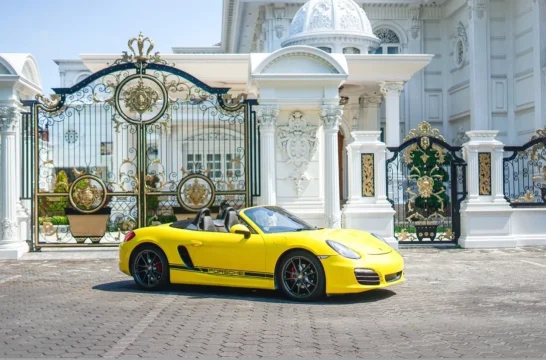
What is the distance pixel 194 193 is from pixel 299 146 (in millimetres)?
2454

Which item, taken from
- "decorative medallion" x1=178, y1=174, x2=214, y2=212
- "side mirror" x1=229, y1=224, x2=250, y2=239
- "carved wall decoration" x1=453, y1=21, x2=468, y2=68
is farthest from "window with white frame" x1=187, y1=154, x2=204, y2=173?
"carved wall decoration" x1=453, y1=21, x2=468, y2=68

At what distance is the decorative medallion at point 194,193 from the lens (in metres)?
16.5

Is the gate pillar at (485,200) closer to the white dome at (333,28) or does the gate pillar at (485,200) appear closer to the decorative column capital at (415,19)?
the white dome at (333,28)

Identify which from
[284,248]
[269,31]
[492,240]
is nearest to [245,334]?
[284,248]

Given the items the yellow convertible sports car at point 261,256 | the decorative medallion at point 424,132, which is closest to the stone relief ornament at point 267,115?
the decorative medallion at point 424,132

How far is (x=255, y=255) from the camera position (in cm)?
1030

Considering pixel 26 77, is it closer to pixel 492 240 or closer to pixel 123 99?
pixel 123 99

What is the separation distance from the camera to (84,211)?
16469 millimetres

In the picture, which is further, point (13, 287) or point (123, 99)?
point (123, 99)

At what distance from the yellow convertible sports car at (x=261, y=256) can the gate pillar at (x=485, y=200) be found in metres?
6.72

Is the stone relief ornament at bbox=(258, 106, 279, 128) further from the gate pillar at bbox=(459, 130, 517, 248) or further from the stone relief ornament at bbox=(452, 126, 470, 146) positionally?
the stone relief ornament at bbox=(452, 126, 470, 146)

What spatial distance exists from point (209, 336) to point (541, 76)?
23478 mm

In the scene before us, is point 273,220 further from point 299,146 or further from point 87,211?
point 87,211

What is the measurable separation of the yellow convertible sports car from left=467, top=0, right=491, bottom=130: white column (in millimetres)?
21422
